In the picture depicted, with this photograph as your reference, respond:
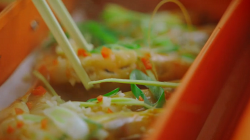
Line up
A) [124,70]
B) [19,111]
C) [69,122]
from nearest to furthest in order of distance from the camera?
[69,122]
[19,111]
[124,70]

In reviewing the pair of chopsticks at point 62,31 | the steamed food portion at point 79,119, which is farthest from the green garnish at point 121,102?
the pair of chopsticks at point 62,31

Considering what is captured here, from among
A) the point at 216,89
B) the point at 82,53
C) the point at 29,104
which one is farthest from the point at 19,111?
the point at 216,89

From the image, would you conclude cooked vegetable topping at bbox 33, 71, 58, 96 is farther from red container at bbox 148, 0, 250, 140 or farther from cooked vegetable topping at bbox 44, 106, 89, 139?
red container at bbox 148, 0, 250, 140

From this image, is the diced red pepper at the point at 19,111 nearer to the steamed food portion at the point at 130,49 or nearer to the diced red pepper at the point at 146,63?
the steamed food portion at the point at 130,49

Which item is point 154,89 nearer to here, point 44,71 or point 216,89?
point 216,89

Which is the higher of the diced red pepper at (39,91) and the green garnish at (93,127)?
the diced red pepper at (39,91)

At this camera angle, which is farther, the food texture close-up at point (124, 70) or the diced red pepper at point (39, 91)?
the diced red pepper at point (39, 91)

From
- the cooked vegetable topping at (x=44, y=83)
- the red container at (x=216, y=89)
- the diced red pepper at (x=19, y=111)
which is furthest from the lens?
the cooked vegetable topping at (x=44, y=83)

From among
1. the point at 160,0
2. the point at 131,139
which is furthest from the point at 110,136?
the point at 160,0
